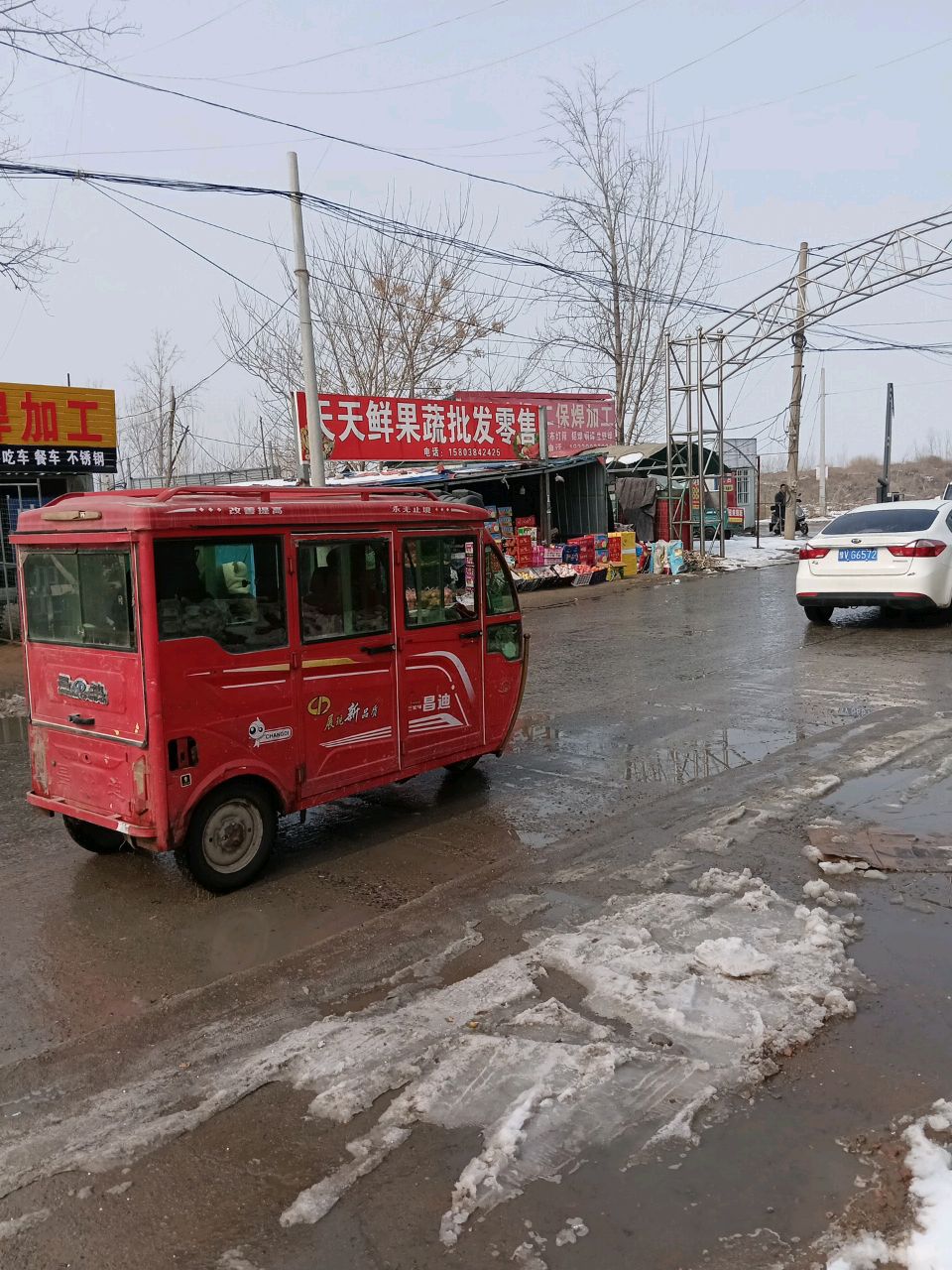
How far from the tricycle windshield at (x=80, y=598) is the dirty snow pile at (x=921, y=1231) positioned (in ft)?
12.7

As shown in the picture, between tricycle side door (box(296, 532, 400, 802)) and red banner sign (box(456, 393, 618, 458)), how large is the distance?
79.1ft

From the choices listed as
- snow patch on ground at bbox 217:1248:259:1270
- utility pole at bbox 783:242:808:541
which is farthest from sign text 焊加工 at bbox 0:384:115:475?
utility pole at bbox 783:242:808:541

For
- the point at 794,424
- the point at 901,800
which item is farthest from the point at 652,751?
the point at 794,424

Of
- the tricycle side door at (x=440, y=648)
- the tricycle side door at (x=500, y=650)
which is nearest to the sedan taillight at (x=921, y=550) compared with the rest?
the tricycle side door at (x=500, y=650)

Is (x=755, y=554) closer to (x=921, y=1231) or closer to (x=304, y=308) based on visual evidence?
(x=304, y=308)

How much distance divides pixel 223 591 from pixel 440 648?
5.59 ft

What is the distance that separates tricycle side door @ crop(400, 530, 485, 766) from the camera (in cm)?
619

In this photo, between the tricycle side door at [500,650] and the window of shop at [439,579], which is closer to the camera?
the window of shop at [439,579]

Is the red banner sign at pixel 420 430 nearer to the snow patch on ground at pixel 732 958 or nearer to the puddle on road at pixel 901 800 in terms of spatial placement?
the puddle on road at pixel 901 800

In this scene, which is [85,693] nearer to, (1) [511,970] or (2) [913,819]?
(1) [511,970]

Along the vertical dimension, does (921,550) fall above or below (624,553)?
above

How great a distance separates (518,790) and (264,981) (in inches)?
Result: 120

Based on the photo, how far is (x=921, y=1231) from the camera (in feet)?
8.63

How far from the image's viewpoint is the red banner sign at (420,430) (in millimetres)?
19922
